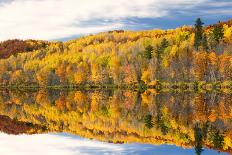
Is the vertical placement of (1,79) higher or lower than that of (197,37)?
lower

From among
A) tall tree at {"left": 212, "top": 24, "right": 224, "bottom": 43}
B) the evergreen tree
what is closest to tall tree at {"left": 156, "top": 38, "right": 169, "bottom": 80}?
the evergreen tree

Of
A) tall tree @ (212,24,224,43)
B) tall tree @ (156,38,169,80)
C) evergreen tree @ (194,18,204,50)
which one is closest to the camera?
tall tree @ (212,24,224,43)

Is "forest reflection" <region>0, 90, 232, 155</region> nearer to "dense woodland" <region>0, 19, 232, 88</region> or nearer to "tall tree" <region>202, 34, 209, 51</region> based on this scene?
"dense woodland" <region>0, 19, 232, 88</region>

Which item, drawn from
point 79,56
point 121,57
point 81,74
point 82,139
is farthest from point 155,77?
point 82,139

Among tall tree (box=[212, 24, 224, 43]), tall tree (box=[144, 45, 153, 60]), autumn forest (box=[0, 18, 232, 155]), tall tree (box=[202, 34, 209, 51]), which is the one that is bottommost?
autumn forest (box=[0, 18, 232, 155])

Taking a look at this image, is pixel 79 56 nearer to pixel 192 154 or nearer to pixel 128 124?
pixel 128 124

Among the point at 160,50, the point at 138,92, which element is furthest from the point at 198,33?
the point at 138,92

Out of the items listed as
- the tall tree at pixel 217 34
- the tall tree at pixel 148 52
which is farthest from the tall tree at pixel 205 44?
the tall tree at pixel 148 52

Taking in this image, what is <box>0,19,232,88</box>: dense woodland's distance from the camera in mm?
125062

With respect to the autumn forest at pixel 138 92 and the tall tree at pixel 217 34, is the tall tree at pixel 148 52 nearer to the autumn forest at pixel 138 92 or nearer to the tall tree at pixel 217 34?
the autumn forest at pixel 138 92

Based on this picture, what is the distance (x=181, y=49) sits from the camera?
135 m

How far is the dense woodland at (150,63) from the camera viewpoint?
125m

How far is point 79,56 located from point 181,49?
56414mm

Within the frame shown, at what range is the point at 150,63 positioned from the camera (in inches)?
→ 5605
